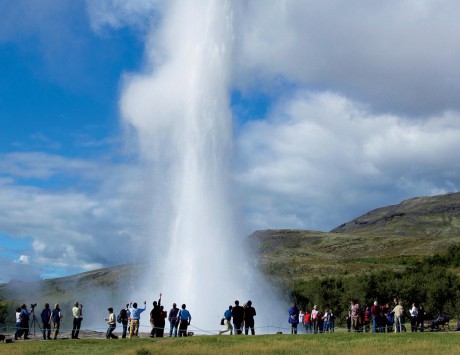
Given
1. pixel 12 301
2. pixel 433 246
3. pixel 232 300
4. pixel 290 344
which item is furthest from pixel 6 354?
pixel 433 246

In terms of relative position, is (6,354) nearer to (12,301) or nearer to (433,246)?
(12,301)

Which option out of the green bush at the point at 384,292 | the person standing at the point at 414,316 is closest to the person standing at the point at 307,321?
the person standing at the point at 414,316

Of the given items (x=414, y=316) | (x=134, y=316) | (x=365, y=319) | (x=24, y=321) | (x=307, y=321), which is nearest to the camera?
(x=134, y=316)

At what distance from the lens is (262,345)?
82.9 feet

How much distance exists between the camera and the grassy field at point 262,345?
946 inches

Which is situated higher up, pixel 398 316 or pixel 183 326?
pixel 398 316

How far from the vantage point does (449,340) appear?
88.0ft

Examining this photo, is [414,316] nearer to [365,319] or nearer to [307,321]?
[365,319]

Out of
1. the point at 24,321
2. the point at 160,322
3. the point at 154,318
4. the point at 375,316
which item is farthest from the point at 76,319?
the point at 375,316

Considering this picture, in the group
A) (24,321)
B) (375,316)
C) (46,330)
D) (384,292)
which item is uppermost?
(384,292)

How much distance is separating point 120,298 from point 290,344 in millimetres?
20613

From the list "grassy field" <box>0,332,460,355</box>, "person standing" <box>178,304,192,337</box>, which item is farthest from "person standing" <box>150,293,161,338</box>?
"grassy field" <box>0,332,460,355</box>

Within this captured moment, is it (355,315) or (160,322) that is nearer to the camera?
(160,322)

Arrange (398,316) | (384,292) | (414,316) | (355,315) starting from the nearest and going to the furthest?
(398,316) < (355,315) < (414,316) < (384,292)
